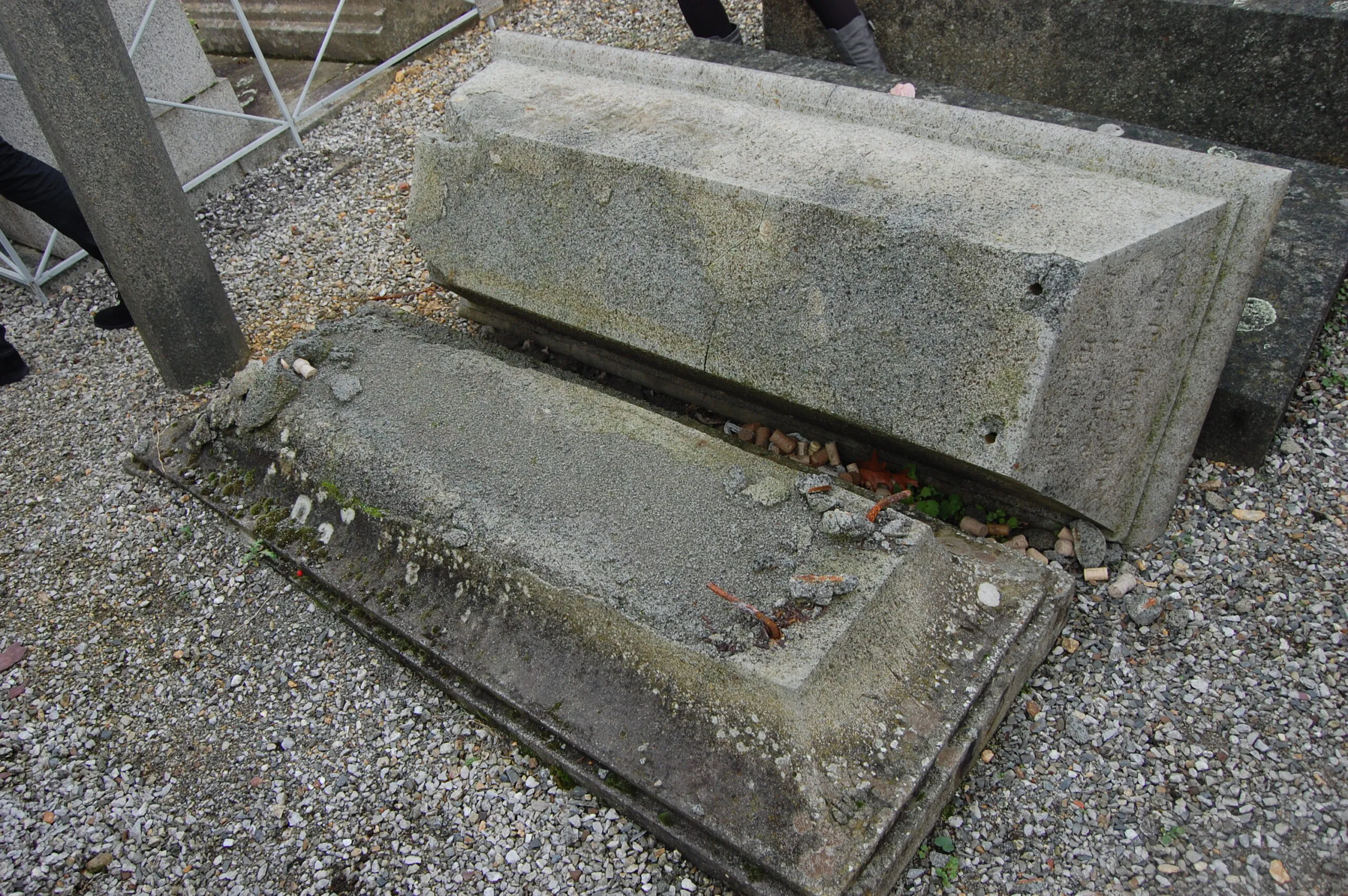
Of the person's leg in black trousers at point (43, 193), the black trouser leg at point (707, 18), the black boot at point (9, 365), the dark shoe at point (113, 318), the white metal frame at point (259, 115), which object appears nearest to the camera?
the person's leg in black trousers at point (43, 193)

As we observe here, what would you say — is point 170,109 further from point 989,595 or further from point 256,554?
point 989,595

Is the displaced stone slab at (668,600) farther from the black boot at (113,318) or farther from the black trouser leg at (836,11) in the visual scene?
the black trouser leg at (836,11)

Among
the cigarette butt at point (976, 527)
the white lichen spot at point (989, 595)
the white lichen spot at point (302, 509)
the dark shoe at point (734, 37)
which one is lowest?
the cigarette butt at point (976, 527)

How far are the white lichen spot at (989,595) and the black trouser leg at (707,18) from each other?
3.24 meters

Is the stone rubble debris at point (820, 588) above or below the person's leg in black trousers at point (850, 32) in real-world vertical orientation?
below

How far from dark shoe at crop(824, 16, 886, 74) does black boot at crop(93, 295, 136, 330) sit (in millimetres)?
3281

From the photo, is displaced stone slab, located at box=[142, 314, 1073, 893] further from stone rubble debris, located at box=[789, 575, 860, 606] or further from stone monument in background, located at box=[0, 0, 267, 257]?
stone monument in background, located at box=[0, 0, 267, 257]

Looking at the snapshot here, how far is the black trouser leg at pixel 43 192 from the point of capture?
3.66 meters

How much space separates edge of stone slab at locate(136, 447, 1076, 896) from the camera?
1.99 m

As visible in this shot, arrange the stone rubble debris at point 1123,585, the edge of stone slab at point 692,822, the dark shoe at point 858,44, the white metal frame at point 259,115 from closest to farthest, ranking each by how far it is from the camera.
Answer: the edge of stone slab at point 692,822, the stone rubble debris at point 1123,585, the dark shoe at point 858,44, the white metal frame at point 259,115

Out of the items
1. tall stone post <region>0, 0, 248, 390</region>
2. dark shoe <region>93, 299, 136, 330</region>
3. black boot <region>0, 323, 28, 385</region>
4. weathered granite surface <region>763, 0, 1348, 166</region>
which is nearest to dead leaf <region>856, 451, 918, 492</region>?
weathered granite surface <region>763, 0, 1348, 166</region>

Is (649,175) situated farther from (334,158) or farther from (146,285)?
(334,158)

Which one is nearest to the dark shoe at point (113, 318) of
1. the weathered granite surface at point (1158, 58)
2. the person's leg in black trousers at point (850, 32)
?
the person's leg in black trousers at point (850, 32)

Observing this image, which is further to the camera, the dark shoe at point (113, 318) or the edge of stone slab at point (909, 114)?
the dark shoe at point (113, 318)
